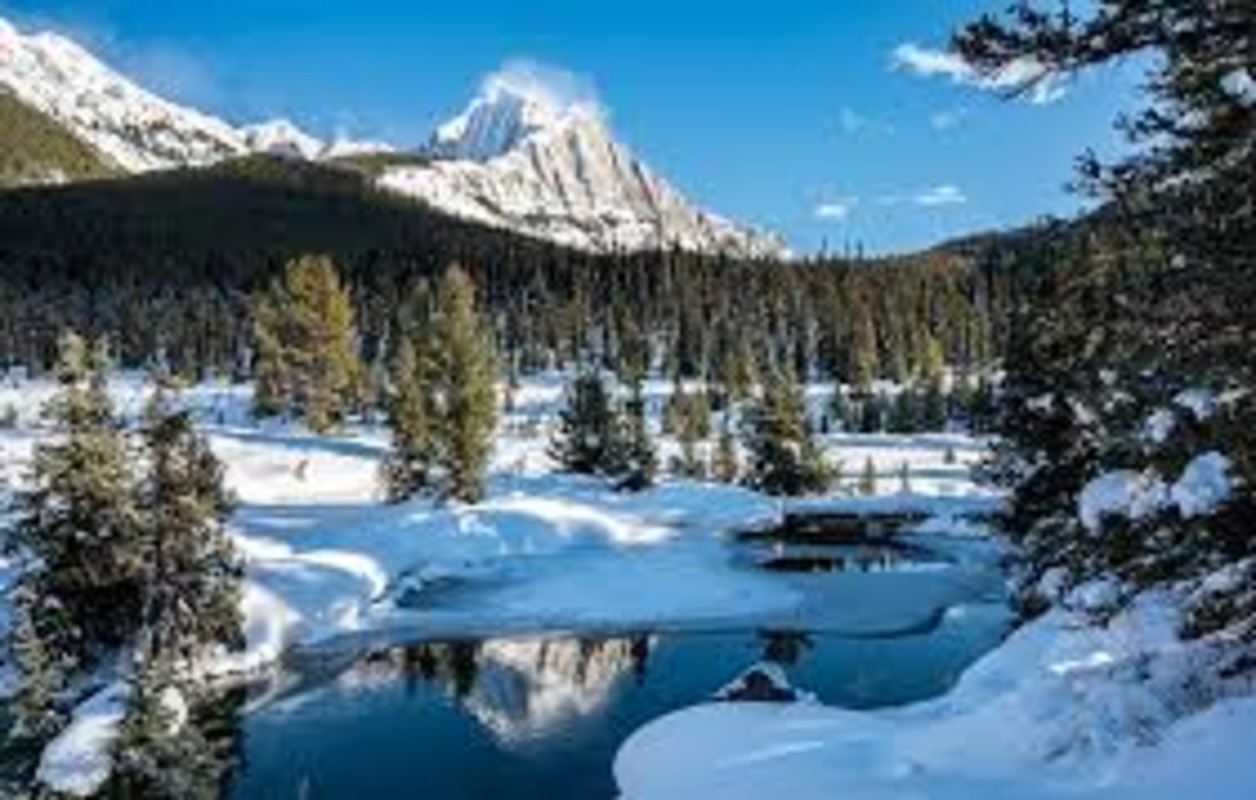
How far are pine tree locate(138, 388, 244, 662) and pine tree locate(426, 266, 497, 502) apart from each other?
28815mm

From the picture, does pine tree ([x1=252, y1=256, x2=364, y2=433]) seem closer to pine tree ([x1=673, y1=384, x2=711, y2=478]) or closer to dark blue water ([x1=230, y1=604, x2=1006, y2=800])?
pine tree ([x1=673, y1=384, x2=711, y2=478])

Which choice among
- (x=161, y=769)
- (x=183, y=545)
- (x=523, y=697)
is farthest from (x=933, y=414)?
(x=161, y=769)

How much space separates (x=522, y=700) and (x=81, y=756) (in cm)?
1443

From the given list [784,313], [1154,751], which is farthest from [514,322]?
[1154,751]

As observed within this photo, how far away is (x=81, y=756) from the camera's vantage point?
96.4ft

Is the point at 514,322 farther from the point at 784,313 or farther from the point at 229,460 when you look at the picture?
the point at 229,460

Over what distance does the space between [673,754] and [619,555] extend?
3604cm

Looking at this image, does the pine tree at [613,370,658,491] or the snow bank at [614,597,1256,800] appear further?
the pine tree at [613,370,658,491]

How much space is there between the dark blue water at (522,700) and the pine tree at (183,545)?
296 cm

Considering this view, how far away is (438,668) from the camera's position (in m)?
47.1

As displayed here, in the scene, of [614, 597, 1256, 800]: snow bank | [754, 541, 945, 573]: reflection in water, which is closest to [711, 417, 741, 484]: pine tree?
[754, 541, 945, 573]: reflection in water

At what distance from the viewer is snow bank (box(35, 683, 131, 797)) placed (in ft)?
89.0

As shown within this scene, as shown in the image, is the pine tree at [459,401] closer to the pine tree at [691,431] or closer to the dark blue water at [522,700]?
the pine tree at [691,431]

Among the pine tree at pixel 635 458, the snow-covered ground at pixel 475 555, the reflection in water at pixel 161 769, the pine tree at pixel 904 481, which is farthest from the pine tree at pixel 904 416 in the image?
the reflection in water at pixel 161 769
